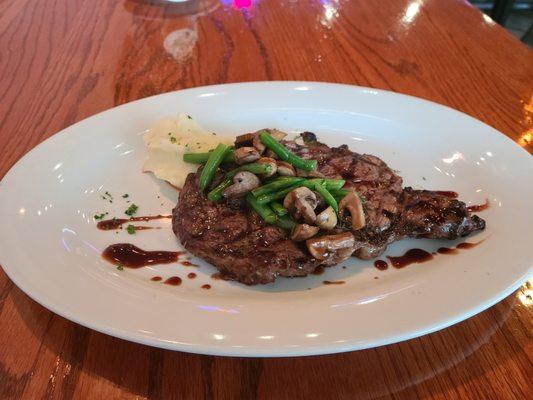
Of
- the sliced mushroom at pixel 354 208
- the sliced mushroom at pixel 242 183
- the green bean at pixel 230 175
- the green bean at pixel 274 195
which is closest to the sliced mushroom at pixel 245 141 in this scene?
the green bean at pixel 230 175

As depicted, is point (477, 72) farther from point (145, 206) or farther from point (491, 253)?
point (145, 206)

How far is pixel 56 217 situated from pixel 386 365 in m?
2.00

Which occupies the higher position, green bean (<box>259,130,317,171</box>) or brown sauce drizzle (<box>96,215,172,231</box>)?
green bean (<box>259,130,317,171</box>)

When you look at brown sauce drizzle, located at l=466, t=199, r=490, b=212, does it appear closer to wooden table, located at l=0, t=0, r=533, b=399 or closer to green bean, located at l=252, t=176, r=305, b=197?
wooden table, located at l=0, t=0, r=533, b=399

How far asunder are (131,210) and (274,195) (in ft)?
3.24

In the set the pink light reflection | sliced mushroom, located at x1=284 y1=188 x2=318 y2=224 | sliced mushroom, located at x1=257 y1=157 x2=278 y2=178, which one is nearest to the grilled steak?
sliced mushroom, located at x1=284 y1=188 x2=318 y2=224

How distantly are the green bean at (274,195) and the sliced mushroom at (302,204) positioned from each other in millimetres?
65

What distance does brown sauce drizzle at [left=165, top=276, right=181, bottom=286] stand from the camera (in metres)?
2.35

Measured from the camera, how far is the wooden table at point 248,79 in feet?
6.20

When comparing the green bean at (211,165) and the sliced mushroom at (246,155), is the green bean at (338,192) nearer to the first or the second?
the sliced mushroom at (246,155)

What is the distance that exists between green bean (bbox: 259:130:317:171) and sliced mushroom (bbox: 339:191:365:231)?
31 centimetres

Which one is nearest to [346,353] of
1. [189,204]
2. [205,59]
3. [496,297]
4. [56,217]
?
[496,297]

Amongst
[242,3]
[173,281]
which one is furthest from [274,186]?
[242,3]

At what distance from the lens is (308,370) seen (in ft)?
6.35
